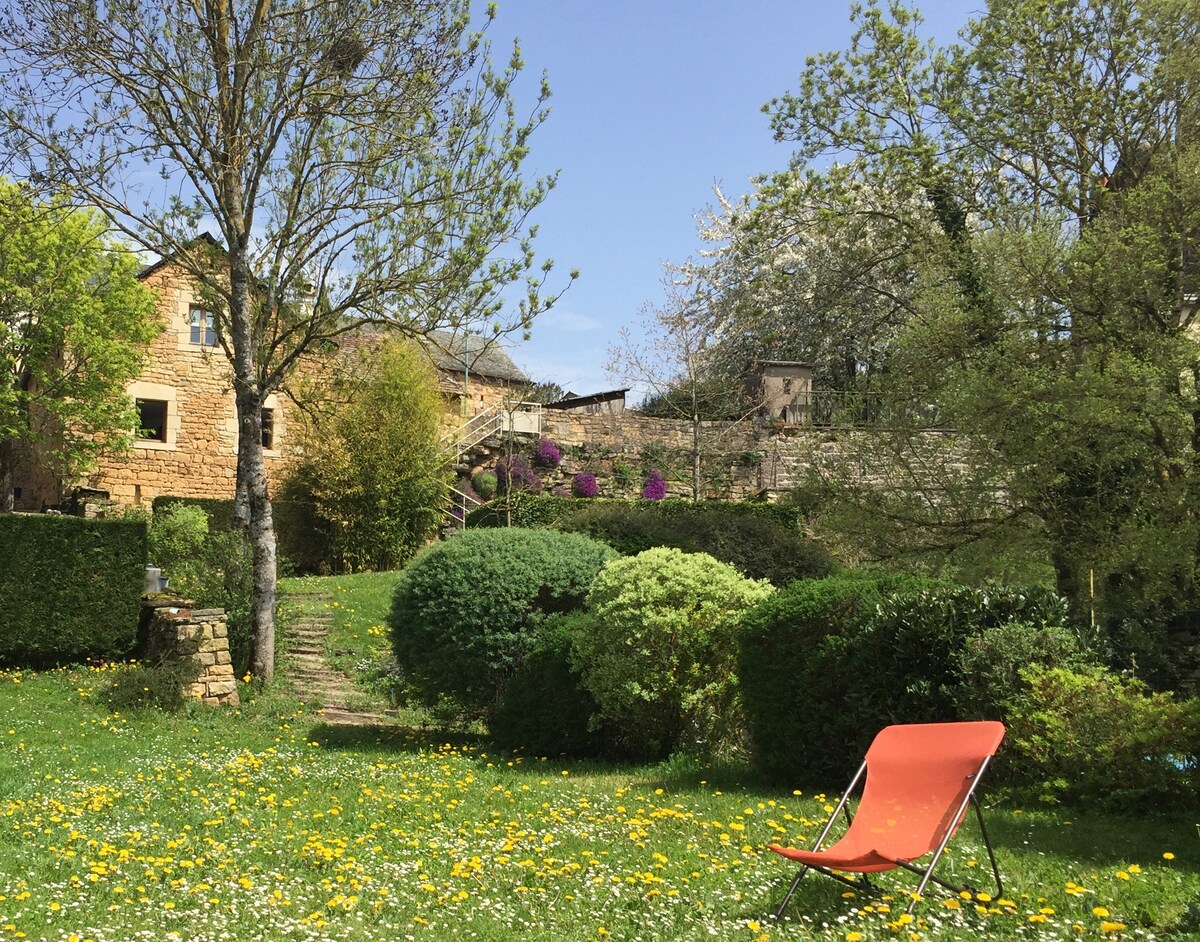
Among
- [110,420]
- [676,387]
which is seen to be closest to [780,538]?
[676,387]

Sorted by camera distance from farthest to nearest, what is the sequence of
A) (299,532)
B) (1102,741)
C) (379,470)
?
(299,532)
(379,470)
(1102,741)

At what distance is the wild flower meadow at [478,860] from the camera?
4316mm

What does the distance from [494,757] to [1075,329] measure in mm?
7849

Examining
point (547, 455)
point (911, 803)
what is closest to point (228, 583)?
point (911, 803)

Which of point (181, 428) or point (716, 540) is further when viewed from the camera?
point (181, 428)

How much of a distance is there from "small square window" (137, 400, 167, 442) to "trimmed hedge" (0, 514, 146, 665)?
12.3m

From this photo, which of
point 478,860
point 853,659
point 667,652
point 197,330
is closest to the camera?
point 478,860

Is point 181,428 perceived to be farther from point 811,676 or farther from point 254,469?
point 811,676

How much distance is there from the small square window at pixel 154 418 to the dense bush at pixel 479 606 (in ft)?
58.2

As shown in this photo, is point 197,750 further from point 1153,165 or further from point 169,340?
point 169,340

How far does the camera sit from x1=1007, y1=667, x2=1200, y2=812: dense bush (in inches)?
243

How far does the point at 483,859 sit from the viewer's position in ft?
18.2

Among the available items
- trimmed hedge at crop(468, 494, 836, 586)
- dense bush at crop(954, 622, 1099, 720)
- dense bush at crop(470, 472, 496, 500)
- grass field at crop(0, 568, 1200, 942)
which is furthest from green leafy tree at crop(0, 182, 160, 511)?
dense bush at crop(954, 622, 1099, 720)

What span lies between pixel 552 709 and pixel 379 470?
13716 millimetres
